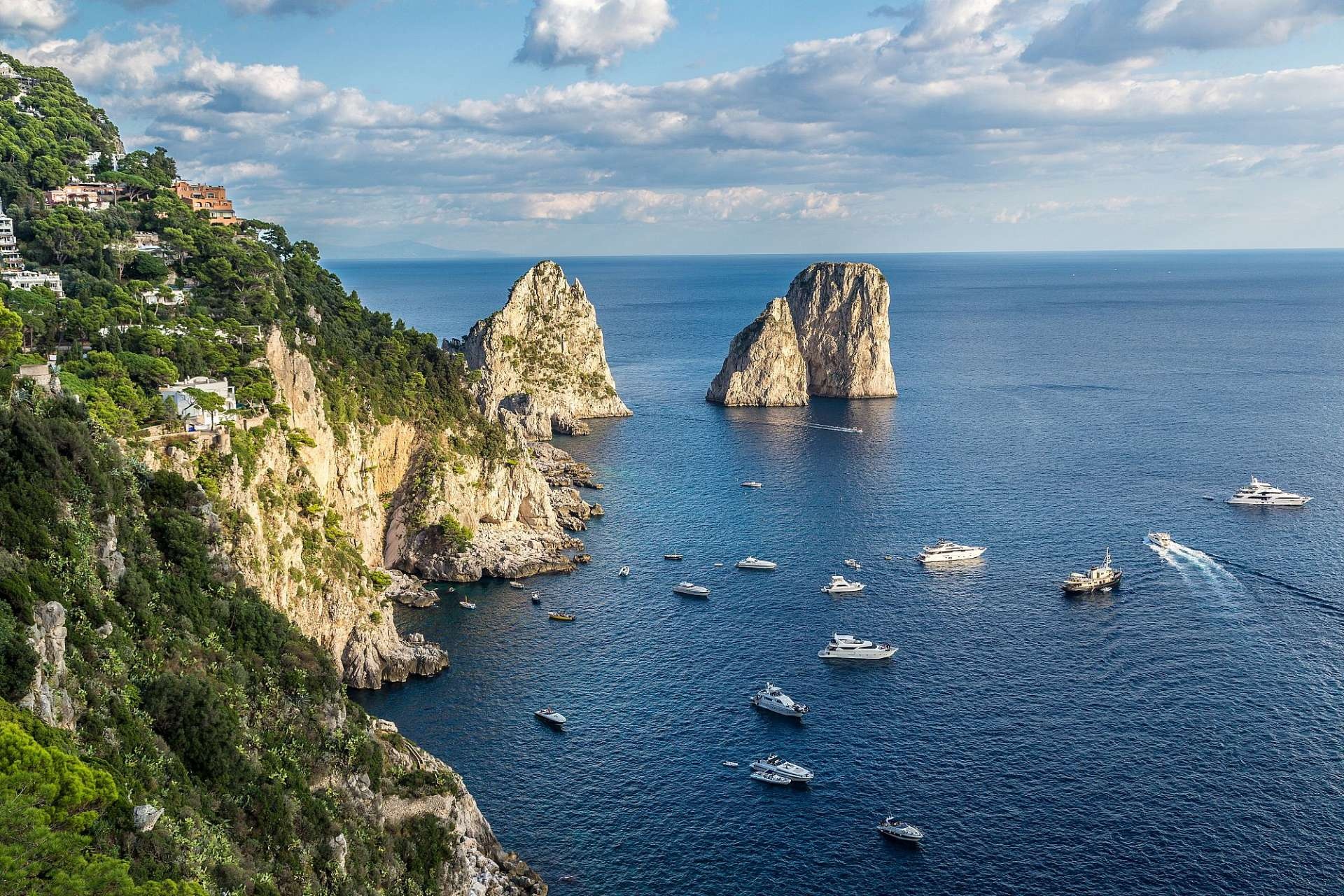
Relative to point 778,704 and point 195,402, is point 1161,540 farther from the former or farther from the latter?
point 195,402

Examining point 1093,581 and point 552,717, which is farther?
point 1093,581

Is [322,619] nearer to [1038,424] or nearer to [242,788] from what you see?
[242,788]

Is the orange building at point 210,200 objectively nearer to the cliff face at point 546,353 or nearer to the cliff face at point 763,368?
the cliff face at point 546,353

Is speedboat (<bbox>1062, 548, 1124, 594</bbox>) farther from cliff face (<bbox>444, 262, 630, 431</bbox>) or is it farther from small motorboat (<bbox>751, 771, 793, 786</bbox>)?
cliff face (<bbox>444, 262, 630, 431</bbox>)

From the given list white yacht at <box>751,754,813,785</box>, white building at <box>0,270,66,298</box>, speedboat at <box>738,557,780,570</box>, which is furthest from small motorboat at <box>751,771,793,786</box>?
white building at <box>0,270,66,298</box>

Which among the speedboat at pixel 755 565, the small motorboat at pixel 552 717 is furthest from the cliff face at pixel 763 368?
the small motorboat at pixel 552 717

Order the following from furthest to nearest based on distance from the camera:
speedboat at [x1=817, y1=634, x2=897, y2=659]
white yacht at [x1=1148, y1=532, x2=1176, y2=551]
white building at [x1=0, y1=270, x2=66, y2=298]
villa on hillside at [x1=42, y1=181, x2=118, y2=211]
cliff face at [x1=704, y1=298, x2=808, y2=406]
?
cliff face at [x1=704, y1=298, x2=808, y2=406] → villa on hillside at [x1=42, y1=181, x2=118, y2=211] → white yacht at [x1=1148, y1=532, x2=1176, y2=551] → white building at [x1=0, y1=270, x2=66, y2=298] → speedboat at [x1=817, y1=634, x2=897, y2=659]

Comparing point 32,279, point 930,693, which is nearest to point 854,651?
point 930,693
